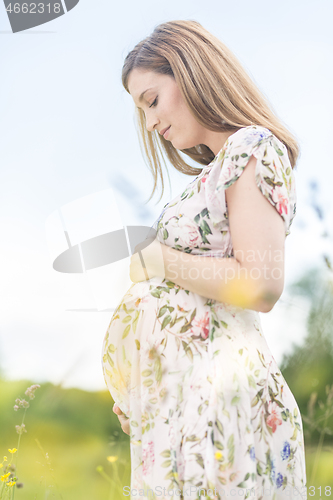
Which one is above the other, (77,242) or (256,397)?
(77,242)

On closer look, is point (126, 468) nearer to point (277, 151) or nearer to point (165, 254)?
point (165, 254)

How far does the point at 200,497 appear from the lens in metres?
0.60

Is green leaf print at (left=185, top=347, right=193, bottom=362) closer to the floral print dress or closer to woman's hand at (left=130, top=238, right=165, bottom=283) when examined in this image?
the floral print dress

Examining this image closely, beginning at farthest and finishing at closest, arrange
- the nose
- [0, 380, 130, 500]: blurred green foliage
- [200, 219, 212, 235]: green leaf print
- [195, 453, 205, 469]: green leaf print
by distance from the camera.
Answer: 1. [0, 380, 130, 500]: blurred green foliage
2. the nose
3. [200, 219, 212, 235]: green leaf print
4. [195, 453, 205, 469]: green leaf print

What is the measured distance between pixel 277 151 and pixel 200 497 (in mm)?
581

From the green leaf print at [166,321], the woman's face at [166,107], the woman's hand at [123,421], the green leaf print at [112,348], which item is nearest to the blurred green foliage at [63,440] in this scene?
the woman's hand at [123,421]

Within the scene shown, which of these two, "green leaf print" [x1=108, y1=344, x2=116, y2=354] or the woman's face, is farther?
the woman's face

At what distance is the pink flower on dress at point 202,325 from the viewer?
68cm

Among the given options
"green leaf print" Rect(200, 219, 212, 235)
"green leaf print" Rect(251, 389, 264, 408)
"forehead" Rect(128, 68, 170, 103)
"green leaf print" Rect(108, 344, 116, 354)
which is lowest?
"green leaf print" Rect(251, 389, 264, 408)

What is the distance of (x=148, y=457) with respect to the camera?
0.64 m

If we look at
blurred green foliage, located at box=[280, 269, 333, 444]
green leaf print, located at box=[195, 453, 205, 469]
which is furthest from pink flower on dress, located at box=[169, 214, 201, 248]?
blurred green foliage, located at box=[280, 269, 333, 444]

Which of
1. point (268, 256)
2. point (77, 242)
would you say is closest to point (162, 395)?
point (268, 256)

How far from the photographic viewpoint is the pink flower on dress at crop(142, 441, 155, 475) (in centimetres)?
64

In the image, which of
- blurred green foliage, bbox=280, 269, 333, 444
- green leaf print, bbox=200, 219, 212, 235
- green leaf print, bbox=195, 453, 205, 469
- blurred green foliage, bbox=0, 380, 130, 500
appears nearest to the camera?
green leaf print, bbox=195, 453, 205, 469
